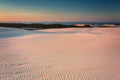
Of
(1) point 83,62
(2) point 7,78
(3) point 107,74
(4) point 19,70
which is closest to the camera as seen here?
(2) point 7,78

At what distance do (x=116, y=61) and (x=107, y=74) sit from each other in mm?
Result: 1890

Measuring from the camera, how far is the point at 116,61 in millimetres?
7027

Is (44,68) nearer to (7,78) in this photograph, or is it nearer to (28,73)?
(28,73)

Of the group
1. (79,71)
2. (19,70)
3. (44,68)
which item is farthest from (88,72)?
(19,70)

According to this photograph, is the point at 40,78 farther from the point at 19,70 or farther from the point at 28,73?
the point at 19,70

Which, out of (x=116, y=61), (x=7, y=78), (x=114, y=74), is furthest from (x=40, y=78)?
(x=116, y=61)

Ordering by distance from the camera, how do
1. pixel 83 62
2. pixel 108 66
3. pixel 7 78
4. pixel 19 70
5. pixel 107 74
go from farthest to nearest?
pixel 83 62, pixel 108 66, pixel 19 70, pixel 107 74, pixel 7 78

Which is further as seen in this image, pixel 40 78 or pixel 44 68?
pixel 44 68

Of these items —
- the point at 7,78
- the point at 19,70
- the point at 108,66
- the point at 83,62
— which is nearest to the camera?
the point at 7,78

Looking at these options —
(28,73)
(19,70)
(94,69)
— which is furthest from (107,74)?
(19,70)

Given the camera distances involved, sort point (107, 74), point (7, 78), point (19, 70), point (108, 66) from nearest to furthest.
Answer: point (7, 78)
point (107, 74)
point (19, 70)
point (108, 66)

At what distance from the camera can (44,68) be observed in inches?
238

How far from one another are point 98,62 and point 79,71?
1609 millimetres

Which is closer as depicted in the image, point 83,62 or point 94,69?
point 94,69
